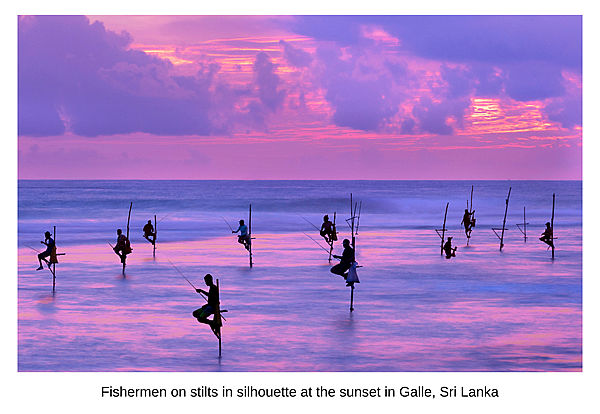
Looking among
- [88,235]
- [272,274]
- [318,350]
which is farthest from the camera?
[88,235]

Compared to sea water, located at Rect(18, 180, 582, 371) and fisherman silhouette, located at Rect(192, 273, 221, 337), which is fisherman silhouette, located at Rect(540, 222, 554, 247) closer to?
sea water, located at Rect(18, 180, 582, 371)

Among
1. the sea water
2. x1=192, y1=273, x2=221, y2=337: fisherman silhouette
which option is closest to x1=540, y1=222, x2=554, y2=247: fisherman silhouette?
the sea water

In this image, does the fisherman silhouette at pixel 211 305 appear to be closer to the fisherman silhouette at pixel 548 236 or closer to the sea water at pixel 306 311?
the sea water at pixel 306 311

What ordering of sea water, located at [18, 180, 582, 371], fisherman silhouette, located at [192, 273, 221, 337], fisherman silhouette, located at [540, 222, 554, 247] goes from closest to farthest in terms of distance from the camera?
fisherman silhouette, located at [192, 273, 221, 337] < sea water, located at [18, 180, 582, 371] < fisherman silhouette, located at [540, 222, 554, 247]

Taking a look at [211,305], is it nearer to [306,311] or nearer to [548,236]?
[306,311]

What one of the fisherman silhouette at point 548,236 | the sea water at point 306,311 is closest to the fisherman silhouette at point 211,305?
the sea water at point 306,311

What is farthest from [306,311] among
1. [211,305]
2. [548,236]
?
[548,236]

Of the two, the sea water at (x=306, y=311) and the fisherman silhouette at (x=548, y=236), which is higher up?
the fisherman silhouette at (x=548, y=236)

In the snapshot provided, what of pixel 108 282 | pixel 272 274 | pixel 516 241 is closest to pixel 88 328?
pixel 108 282

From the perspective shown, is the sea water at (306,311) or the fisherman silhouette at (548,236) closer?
the sea water at (306,311)

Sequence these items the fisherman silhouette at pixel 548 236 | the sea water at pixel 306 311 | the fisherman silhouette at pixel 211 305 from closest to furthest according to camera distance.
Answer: the fisherman silhouette at pixel 211 305, the sea water at pixel 306 311, the fisherman silhouette at pixel 548 236

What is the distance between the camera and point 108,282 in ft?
80.5
